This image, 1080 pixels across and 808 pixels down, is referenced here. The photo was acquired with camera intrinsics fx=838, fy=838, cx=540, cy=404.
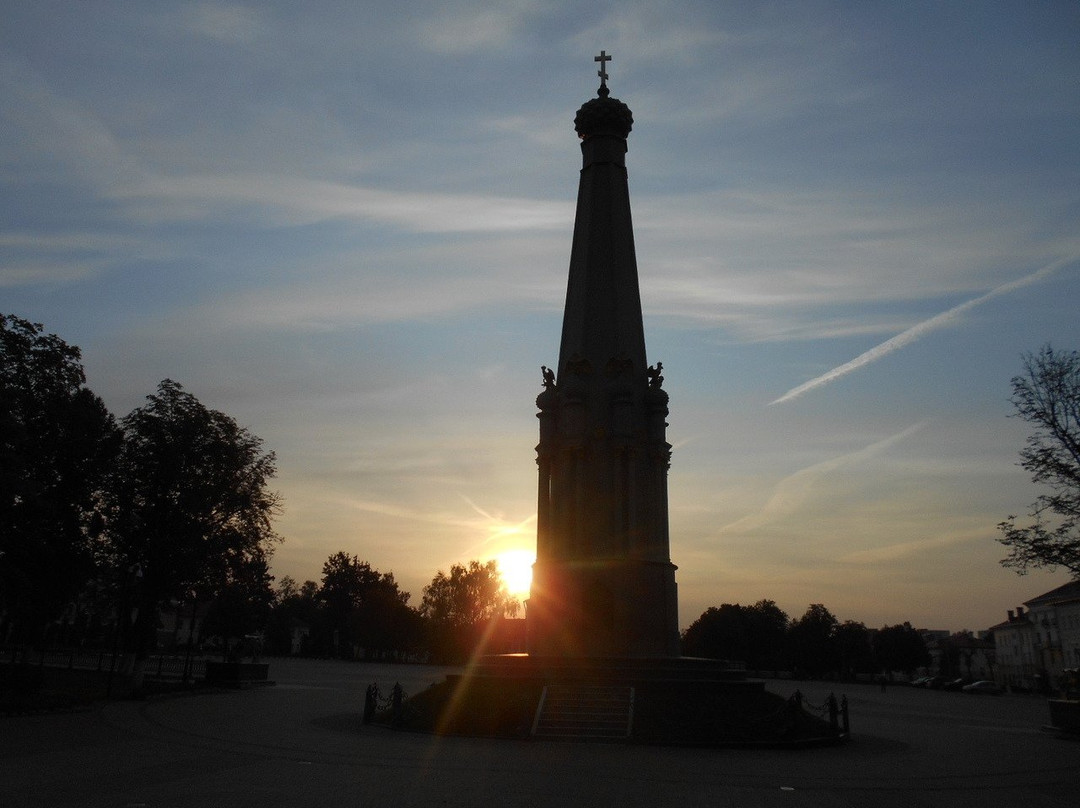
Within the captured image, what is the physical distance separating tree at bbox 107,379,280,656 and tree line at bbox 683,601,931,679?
2890 inches

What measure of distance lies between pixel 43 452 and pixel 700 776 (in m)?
24.2

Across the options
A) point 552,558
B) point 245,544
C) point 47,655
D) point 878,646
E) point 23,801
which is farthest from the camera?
point 878,646

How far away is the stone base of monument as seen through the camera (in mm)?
19109

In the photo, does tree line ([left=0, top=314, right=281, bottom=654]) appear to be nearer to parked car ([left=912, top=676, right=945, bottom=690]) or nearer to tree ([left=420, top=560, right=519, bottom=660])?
tree ([left=420, top=560, right=519, bottom=660])

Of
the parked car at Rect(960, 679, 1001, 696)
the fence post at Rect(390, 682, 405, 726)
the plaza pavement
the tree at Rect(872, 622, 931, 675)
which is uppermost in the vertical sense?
the tree at Rect(872, 622, 931, 675)

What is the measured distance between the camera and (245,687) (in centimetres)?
3641

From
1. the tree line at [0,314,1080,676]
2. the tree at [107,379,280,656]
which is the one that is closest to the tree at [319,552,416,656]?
the tree line at [0,314,1080,676]

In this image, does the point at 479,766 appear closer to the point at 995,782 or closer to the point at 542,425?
the point at 995,782

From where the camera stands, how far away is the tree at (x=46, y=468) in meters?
24.9

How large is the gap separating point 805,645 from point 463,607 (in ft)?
133

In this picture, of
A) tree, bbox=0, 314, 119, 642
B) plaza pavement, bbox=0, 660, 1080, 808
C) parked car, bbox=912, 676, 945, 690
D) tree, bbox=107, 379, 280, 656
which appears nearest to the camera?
plaza pavement, bbox=0, 660, 1080, 808

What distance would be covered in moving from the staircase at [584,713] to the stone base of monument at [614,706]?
0.9 inches

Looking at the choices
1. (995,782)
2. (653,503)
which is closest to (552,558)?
(653,503)

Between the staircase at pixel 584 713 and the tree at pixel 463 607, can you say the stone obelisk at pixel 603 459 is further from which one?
the tree at pixel 463 607
